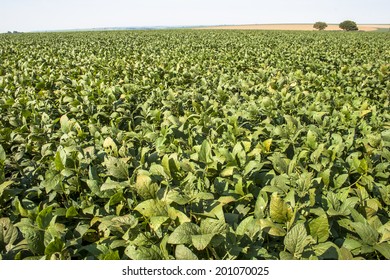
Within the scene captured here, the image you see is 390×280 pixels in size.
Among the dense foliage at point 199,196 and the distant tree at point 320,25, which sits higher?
the distant tree at point 320,25

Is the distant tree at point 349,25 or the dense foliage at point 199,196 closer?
the dense foliage at point 199,196

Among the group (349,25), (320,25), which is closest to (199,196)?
(349,25)

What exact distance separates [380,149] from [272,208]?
5.20 ft

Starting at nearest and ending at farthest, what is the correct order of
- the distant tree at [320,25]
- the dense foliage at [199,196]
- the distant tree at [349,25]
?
the dense foliage at [199,196], the distant tree at [349,25], the distant tree at [320,25]

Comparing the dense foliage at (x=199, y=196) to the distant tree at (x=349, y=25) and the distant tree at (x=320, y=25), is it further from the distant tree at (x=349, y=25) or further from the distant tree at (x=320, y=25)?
the distant tree at (x=320, y=25)

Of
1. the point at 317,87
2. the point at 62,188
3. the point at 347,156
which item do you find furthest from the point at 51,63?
the point at 347,156

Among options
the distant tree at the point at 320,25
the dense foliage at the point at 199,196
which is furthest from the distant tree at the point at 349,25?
the dense foliage at the point at 199,196

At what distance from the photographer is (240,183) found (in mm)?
2004

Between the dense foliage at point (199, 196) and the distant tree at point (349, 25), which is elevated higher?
the distant tree at point (349, 25)

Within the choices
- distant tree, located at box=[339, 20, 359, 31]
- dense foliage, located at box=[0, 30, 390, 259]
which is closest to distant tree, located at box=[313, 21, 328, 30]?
distant tree, located at box=[339, 20, 359, 31]

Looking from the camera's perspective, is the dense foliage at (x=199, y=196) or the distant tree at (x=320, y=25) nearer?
the dense foliage at (x=199, y=196)

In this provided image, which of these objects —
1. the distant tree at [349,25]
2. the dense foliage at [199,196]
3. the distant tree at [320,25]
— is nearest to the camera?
the dense foliage at [199,196]

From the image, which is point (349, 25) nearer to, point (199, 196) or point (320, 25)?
point (320, 25)
